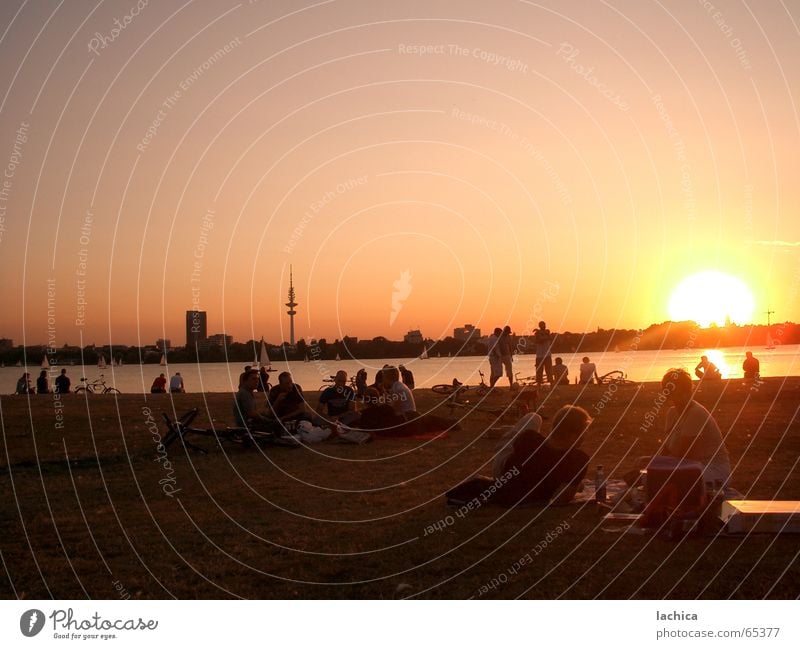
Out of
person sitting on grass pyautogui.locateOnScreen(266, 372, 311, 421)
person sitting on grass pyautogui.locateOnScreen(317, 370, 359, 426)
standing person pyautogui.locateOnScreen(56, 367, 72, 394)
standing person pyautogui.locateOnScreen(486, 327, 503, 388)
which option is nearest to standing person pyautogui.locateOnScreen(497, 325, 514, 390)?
standing person pyautogui.locateOnScreen(486, 327, 503, 388)

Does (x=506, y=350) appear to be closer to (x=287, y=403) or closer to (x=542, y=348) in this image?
(x=542, y=348)

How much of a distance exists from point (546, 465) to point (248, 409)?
10610mm

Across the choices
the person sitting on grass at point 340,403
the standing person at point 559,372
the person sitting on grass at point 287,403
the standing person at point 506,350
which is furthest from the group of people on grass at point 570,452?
the standing person at point 559,372

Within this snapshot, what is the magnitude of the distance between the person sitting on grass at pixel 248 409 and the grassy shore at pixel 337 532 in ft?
2.85

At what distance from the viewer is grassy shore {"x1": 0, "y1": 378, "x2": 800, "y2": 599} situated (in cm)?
834

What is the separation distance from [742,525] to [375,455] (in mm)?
9673

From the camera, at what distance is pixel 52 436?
22359 mm

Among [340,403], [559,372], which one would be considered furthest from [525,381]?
[340,403]

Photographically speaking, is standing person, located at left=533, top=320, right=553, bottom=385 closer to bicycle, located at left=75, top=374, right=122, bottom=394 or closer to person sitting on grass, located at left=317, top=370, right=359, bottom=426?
person sitting on grass, located at left=317, top=370, right=359, bottom=426

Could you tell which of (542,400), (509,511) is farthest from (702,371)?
(509,511)

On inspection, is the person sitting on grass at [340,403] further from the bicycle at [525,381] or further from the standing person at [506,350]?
the bicycle at [525,381]

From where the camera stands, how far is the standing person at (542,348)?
31.4 meters

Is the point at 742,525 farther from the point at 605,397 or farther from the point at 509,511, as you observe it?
the point at 605,397

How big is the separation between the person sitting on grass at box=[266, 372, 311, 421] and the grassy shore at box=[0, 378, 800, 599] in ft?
6.39
